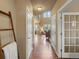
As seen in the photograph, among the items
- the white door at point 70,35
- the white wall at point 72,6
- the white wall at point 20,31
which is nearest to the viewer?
the white wall at point 72,6

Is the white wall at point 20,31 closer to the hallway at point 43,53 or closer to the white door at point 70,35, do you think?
the hallway at point 43,53

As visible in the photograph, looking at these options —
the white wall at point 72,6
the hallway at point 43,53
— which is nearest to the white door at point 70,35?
the white wall at point 72,6

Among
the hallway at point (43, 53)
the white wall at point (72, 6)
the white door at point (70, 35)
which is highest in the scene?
the white wall at point (72, 6)

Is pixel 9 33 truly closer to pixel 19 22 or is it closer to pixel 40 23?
pixel 19 22

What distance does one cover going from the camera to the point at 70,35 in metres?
6.06

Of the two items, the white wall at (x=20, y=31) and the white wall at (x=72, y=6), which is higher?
the white wall at (x=72, y=6)

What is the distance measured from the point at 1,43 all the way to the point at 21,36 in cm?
160

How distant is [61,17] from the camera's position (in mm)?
6012

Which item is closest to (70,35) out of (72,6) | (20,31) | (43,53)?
(72,6)

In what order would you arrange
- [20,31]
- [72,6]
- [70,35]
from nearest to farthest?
[20,31] → [72,6] → [70,35]

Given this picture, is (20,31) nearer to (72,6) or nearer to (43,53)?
(72,6)

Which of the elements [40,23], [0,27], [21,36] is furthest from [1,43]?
[40,23]

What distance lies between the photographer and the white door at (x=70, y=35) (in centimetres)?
600

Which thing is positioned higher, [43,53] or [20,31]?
[20,31]
